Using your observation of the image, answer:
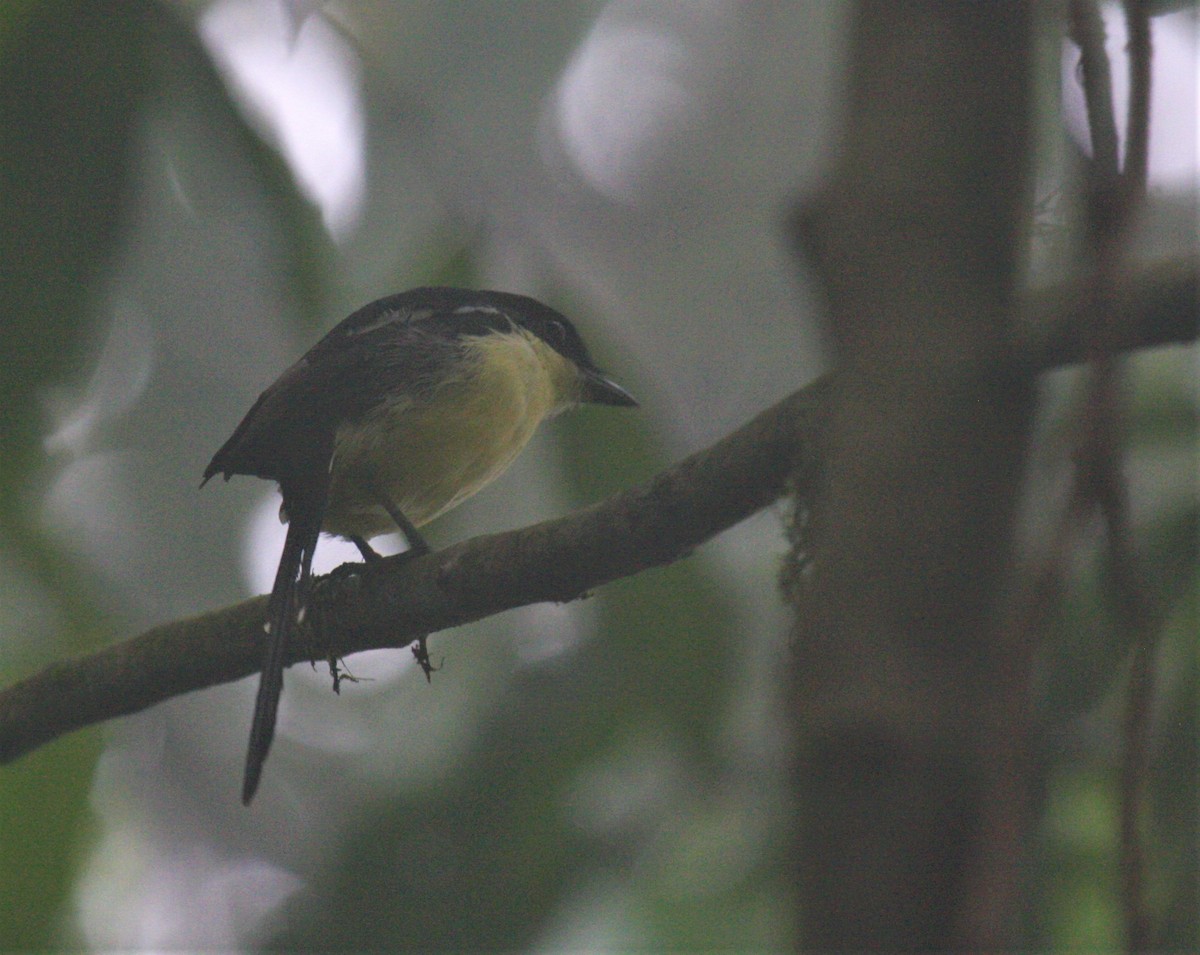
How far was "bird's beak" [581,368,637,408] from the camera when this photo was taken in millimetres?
4500

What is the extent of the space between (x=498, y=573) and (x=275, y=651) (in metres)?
0.59

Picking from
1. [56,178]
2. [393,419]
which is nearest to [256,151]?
[56,178]

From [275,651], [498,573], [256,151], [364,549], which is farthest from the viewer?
[256,151]

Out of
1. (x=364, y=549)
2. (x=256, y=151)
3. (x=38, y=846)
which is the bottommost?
(x=38, y=846)

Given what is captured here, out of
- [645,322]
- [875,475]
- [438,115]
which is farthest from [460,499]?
[875,475]

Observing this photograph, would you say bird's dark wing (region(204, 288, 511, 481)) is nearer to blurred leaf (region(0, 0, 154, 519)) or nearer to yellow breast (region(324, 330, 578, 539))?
yellow breast (region(324, 330, 578, 539))

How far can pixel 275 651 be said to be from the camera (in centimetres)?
292

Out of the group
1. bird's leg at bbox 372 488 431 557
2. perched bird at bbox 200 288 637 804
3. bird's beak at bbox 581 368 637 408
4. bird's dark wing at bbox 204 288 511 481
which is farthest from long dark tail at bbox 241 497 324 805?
bird's beak at bbox 581 368 637 408

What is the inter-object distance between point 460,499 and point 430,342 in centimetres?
44

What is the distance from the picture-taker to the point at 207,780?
902 cm

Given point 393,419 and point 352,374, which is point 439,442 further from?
point 352,374

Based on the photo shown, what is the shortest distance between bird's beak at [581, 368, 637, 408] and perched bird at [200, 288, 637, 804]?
0.17 meters

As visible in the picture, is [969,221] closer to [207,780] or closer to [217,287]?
[217,287]

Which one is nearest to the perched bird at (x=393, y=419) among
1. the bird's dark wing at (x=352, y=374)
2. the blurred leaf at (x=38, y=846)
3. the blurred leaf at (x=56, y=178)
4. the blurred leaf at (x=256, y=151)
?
the bird's dark wing at (x=352, y=374)
